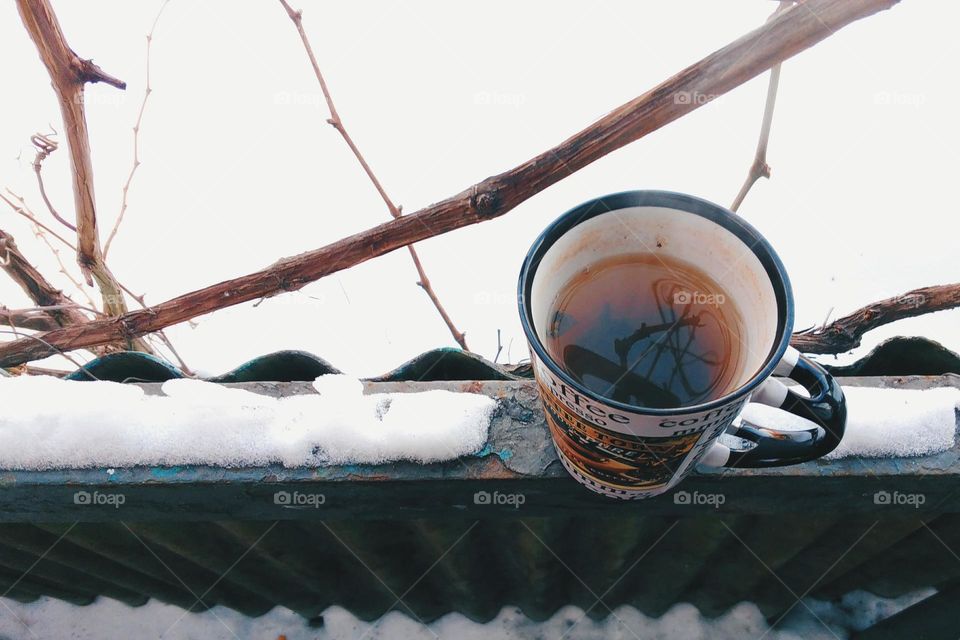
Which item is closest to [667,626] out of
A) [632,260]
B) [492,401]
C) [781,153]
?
[492,401]

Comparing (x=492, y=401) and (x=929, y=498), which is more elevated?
(x=492, y=401)

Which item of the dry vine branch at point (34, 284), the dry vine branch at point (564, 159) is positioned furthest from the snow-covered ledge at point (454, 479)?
the dry vine branch at point (34, 284)

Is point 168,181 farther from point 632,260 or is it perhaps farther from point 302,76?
point 632,260

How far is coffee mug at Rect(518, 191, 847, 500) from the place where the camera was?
2.01 ft

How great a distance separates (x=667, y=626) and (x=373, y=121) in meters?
3.05

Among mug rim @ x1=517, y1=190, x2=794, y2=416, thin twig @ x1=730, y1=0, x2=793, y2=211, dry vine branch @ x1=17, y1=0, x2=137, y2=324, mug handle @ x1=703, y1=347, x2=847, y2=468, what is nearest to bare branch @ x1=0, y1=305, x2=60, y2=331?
dry vine branch @ x1=17, y1=0, x2=137, y2=324

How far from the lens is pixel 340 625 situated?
1.60m

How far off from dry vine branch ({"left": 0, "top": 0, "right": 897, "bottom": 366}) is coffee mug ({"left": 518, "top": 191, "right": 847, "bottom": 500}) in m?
0.40

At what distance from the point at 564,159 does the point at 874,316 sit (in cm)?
112

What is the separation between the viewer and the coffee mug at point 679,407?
24.1 inches

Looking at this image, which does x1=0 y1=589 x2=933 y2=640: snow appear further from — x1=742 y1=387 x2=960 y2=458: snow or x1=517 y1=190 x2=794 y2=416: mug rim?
x1=517 y1=190 x2=794 y2=416: mug rim

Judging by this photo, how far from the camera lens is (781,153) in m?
3.13

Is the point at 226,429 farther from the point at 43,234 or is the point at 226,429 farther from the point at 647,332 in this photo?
the point at 43,234

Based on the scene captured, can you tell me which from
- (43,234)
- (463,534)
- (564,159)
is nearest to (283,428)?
(463,534)
